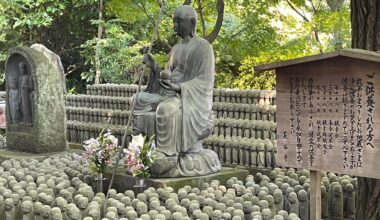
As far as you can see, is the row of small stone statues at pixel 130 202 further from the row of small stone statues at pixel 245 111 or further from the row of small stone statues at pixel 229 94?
the row of small stone statues at pixel 229 94

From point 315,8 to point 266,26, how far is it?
17.2 ft

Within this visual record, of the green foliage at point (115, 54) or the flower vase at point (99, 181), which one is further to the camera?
the green foliage at point (115, 54)

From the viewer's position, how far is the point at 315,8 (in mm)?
17828

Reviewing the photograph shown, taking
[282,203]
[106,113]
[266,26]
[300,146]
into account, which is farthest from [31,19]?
[300,146]

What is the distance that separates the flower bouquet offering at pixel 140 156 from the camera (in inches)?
254

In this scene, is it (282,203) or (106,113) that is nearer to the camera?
(282,203)

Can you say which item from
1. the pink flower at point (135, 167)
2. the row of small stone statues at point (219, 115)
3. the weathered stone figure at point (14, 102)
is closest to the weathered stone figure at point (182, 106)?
the pink flower at point (135, 167)

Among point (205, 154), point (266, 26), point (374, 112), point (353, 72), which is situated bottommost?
point (205, 154)

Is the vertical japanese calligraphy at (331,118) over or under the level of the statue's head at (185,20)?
under

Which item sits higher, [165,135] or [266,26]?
[266,26]

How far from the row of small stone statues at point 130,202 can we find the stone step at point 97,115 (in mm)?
4686

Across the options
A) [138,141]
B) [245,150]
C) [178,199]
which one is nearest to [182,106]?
[138,141]

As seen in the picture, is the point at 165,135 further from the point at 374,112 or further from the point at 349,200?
the point at 374,112

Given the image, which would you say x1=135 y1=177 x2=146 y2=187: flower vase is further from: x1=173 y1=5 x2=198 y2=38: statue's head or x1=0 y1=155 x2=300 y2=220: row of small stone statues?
x1=173 y1=5 x2=198 y2=38: statue's head
